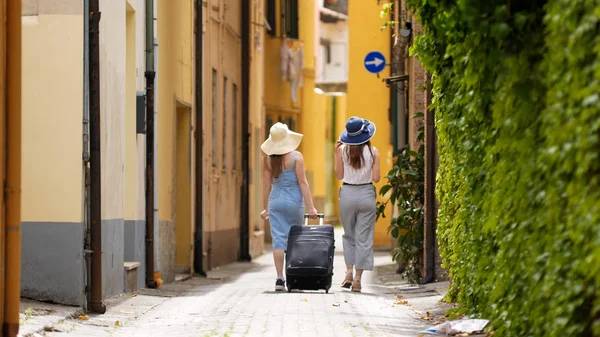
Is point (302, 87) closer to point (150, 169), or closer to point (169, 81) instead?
point (169, 81)

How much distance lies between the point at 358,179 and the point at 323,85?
2719 cm

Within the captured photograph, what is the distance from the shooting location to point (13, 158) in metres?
8.73

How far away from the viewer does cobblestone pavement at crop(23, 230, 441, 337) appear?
30.4 feet

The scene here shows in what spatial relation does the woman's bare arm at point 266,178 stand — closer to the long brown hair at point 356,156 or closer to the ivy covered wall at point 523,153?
the long brown hair at point 356,156

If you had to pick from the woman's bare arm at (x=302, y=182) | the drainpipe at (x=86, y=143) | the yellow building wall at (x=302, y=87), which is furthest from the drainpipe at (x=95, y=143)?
the yellow building wall at (x=302, y=87)

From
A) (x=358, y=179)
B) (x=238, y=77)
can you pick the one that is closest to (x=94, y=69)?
(x=358, y=179)

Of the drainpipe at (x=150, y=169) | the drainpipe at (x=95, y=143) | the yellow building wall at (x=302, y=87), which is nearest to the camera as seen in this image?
the drainpipe at (x=95, y=143)

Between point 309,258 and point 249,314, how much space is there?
96.8 inches

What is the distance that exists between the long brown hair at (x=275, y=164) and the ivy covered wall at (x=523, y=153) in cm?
374

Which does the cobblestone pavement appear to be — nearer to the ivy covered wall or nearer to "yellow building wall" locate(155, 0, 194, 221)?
the ivy covered wall

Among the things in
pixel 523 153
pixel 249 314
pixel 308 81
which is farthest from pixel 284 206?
pixel 308 81

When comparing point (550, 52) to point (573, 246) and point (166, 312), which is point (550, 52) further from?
point (166, 312)

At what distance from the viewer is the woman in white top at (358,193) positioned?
13.5 m

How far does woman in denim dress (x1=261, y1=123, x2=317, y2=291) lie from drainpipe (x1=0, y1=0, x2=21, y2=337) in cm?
498
